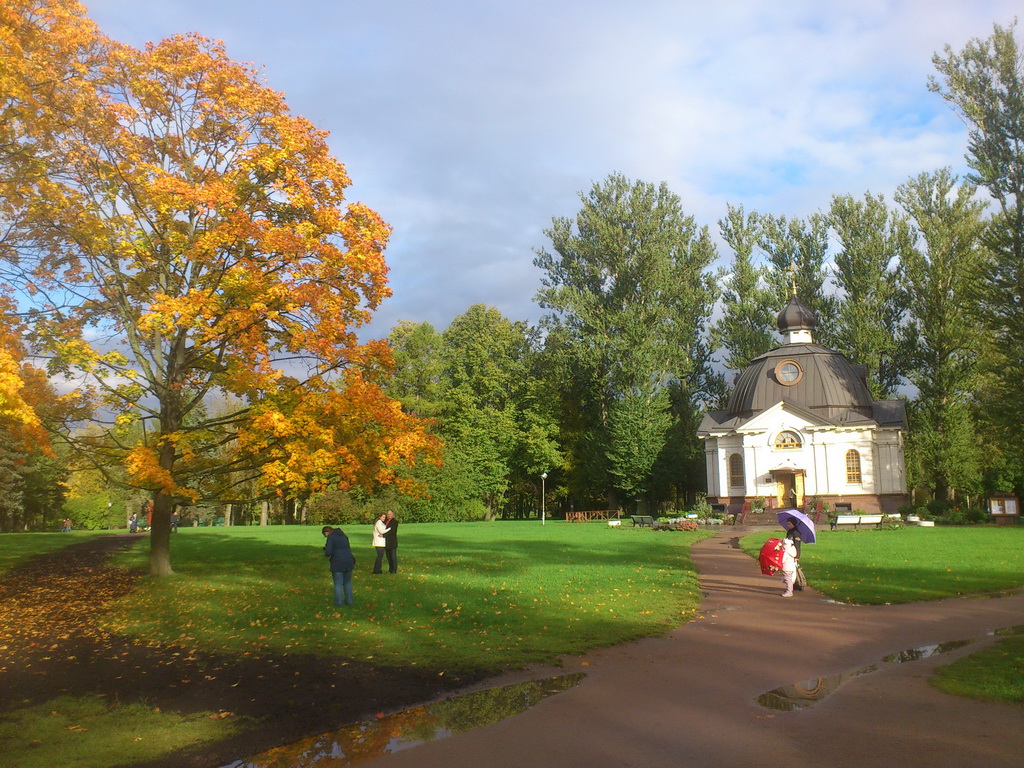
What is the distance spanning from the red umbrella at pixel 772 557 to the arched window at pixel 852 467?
36619 mm

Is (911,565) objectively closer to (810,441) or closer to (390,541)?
(390,541)

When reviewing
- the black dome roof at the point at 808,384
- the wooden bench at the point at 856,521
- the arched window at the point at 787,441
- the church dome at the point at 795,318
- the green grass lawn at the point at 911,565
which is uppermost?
the church dome at the point at 795,318

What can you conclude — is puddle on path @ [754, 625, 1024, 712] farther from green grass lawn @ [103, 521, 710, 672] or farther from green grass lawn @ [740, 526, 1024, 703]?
green grass lawn @ [103, 521, 710, 672]

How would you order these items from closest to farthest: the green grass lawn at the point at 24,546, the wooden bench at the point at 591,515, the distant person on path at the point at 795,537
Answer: the distant person on path at the point at 795,537, the green grass lawn at the point at 24,546, the wooden bench at the point at 591,515

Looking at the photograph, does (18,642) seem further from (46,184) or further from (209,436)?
(46,184)

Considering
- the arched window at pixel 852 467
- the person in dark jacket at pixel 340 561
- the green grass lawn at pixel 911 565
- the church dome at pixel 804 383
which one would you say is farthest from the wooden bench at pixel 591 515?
the person in dark jacket at pixel 340 561

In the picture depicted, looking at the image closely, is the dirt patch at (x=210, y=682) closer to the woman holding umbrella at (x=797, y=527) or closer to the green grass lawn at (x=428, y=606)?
the green grass lawn at (x=428, y=606)

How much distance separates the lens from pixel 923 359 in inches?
2067

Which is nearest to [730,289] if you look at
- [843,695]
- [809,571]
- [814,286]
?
[814,286]

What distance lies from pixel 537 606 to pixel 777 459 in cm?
3870

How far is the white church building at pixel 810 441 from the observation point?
159 feet

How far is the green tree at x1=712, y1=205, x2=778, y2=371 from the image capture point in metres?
58.1

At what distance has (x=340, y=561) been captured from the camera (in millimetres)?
14164

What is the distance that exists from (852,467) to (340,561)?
4238 centimetres
